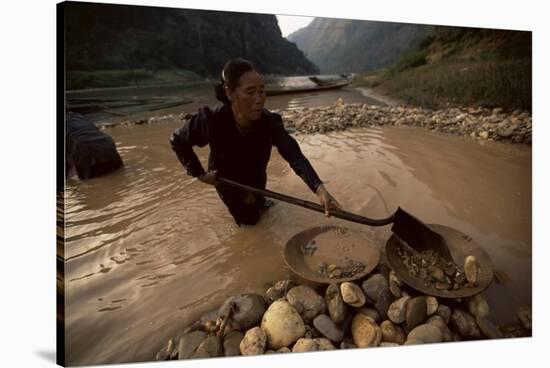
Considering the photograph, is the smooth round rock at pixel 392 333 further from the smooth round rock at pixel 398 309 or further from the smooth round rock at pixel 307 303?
the smooth round rock at pixel 307 303

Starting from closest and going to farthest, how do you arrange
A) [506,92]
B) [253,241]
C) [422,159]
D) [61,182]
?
1. [61,182]
2. [253,241]
3. [506,92]
4. [422,159]

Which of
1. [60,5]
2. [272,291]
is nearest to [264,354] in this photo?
[272,291]

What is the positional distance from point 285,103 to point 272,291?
1.19 metres

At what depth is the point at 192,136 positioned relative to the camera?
79.6 inches

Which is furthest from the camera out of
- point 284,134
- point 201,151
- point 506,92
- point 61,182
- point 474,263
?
point 201,151

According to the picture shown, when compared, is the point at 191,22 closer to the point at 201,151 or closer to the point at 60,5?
the point at 60,5

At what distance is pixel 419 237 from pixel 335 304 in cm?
65

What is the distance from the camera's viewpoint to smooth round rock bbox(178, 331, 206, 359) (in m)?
1.64

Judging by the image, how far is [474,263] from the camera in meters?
1.83

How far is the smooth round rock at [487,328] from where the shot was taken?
1817 mm

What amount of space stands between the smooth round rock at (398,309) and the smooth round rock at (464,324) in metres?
0.29

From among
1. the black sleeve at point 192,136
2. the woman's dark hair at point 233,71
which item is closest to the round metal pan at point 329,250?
the black sleeve at point 192,136

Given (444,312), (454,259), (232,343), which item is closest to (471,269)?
(454,259)

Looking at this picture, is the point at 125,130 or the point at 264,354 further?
the point at 125,130
